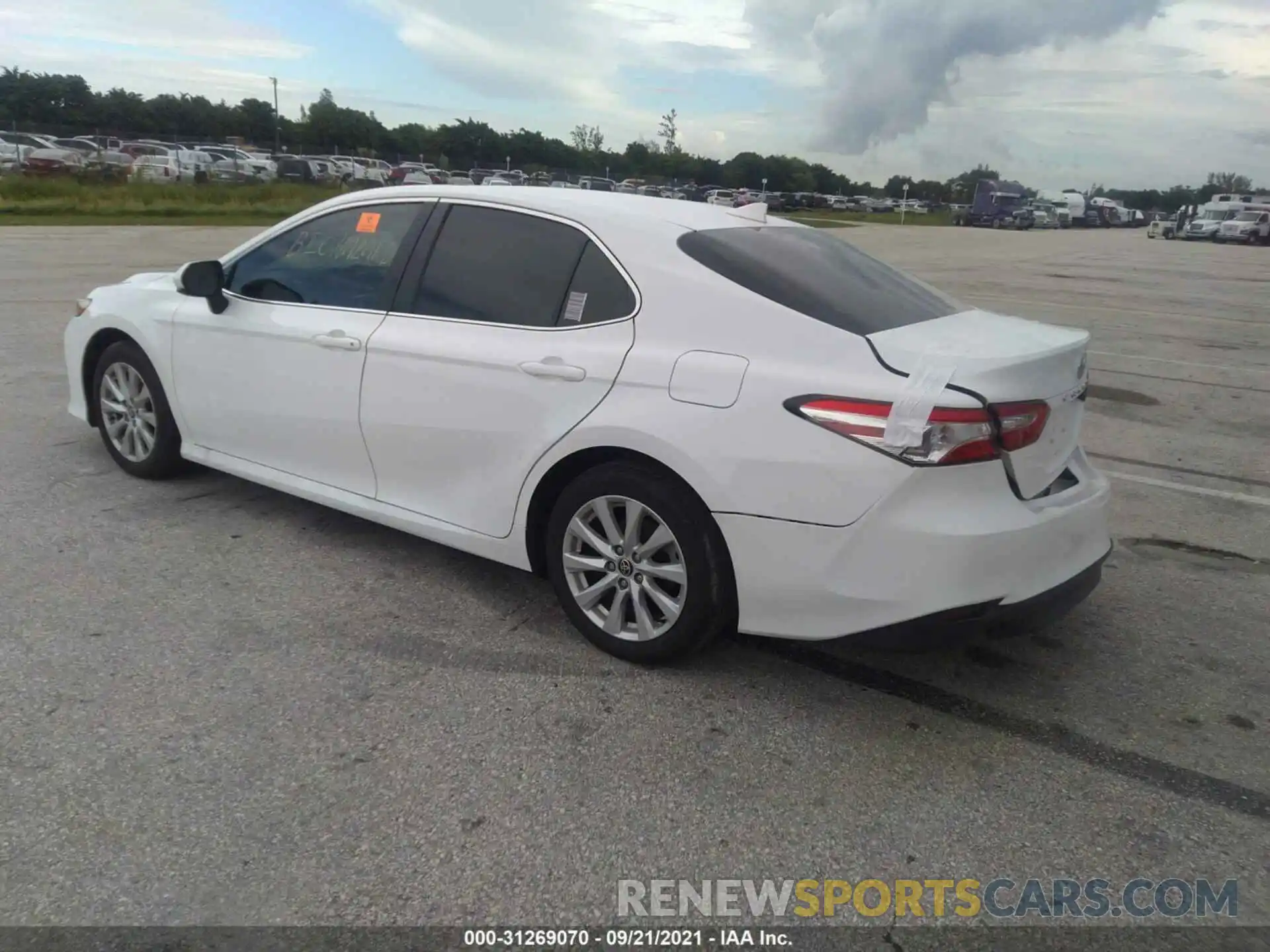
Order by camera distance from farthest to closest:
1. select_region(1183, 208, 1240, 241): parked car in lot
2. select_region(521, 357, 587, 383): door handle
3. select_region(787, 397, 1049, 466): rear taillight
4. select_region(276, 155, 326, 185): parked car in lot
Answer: select_region(1183, 208, 1240, 241): parked car in lot
select_region(276, 155, 326, 185): parked car in lot
select_region(521, 357, 587, 383): door handle
select_region(787, 397, 1049, 466): rear taillight

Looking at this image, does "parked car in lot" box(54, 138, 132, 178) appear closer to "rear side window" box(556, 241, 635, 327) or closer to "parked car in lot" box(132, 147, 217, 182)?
"parked car in lot" box(132, 147, 217, 182)

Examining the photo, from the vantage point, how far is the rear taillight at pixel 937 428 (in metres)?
2.95

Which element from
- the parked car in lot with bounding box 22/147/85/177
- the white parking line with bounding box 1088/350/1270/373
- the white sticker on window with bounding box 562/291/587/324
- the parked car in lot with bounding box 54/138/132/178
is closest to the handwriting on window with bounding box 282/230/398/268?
the white sticker on window with bounding box 562/291/587/324

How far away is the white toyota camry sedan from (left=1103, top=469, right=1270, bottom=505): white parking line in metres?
2.71

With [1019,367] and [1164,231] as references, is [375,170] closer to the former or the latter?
[1164,231]

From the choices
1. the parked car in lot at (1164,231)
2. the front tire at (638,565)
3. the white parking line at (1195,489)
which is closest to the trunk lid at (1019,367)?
the front tire at (638,565)

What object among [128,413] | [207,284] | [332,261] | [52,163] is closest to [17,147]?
[52,163]

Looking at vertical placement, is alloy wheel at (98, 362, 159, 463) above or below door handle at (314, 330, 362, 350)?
below

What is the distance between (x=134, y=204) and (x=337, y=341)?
90.7ft

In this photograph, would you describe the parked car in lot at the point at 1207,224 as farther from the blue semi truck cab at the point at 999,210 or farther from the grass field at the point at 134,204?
the grass field at the point at 134,204

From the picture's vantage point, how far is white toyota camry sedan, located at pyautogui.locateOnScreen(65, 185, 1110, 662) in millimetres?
3023

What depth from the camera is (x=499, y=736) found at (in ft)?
10.2

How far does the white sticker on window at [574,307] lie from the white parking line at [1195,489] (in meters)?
3.55

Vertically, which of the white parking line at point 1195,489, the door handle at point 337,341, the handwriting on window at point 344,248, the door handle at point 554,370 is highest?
the handwriting on window at point 344,248
